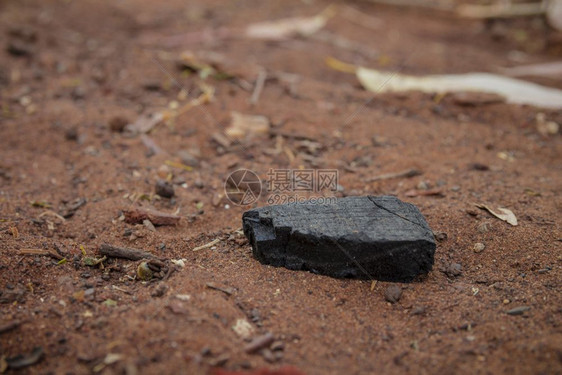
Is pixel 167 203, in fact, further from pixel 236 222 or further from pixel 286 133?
pixel 286 133

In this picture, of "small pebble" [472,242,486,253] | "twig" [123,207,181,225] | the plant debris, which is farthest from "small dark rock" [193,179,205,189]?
"small pebble" [472,242,486,253]

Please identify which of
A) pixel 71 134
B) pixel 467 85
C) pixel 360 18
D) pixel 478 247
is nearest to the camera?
pixel 478 247

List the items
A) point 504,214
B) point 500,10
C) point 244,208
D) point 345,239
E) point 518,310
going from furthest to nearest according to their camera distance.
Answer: point 500,10 < point 244,208 < point 504,214 < point 345,239 < point 518,310

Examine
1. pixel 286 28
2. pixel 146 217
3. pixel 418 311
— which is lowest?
pixel 418 311

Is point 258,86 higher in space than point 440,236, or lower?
higher

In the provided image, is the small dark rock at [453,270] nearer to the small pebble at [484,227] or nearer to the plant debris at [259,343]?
the small pebble at [484,227]

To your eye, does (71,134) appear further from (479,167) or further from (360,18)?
(360,18)

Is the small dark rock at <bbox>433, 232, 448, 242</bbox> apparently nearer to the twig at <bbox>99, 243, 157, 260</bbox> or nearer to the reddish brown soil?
the reddish brown soil

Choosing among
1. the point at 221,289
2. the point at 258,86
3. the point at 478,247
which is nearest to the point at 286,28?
the point at 258,86
